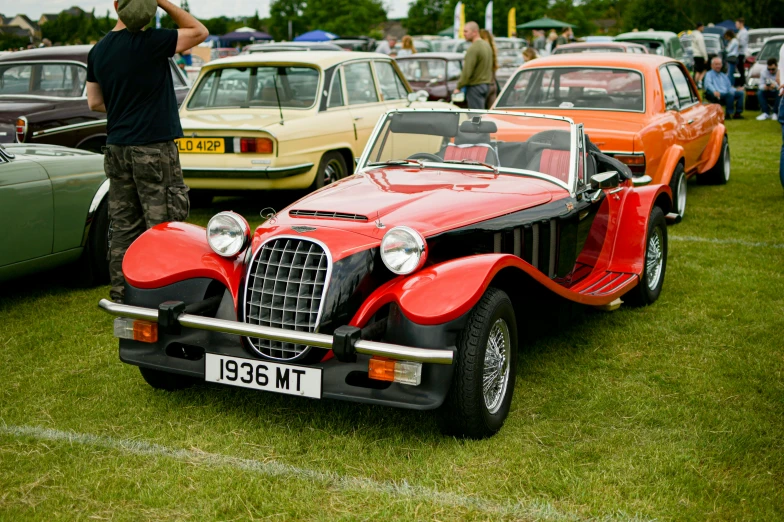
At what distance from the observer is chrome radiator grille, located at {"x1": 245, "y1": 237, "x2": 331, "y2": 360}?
3684mm

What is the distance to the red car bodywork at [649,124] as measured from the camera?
7461 millimetres

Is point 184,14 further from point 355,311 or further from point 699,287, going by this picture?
point 699,287

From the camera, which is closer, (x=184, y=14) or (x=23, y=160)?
(x=184, y=14)

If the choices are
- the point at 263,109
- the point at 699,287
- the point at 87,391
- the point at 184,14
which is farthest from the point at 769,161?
the point at 87,391

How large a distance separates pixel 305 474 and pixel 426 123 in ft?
8.45

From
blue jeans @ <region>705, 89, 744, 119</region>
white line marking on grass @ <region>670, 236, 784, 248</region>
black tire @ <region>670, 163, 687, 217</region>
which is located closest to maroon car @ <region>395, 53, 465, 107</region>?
blue jeans @ <region>705, 89, 744, 119</region>

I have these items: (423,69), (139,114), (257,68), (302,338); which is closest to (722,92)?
(423,69)

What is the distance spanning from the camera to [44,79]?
30.5 feet

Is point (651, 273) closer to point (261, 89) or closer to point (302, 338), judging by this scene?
point (302, 338)

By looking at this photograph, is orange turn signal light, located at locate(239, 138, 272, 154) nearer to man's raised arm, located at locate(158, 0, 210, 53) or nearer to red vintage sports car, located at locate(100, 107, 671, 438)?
man's raised arm, located at locate(158, 0, 210, 53)

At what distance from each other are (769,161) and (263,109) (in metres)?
8.00

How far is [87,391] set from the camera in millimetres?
4336

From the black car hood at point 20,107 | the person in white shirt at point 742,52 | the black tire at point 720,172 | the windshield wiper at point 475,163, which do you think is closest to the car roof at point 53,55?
the black car hood at point 20,107

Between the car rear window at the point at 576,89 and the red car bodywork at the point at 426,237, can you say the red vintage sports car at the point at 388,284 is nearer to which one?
the red car bodywork at the point at 426,237
